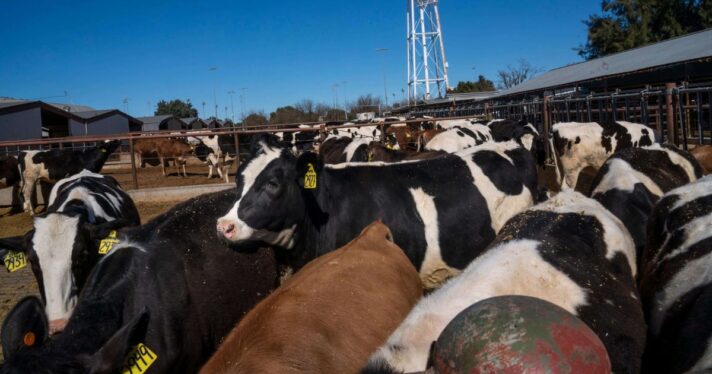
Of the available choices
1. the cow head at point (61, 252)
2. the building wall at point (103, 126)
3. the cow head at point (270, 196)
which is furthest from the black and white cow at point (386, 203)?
the building wall at point (103, 126)

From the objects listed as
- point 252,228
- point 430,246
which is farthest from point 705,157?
point 252,228

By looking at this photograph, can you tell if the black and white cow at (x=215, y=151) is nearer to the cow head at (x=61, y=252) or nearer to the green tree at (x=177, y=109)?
the cow head at (x=61, y=252)

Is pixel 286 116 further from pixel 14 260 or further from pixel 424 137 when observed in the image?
pixel 14 260

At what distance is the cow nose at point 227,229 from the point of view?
398 centimetres

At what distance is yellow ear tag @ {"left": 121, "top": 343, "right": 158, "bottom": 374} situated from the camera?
2.56 metres

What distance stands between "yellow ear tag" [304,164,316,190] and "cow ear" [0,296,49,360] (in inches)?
89.9

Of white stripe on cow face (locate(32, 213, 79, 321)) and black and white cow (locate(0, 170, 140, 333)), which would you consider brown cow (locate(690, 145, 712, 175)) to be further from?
white stripe on cow face (locate(32, 213, 79, 321))

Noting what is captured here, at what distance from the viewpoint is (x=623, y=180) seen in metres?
5.35

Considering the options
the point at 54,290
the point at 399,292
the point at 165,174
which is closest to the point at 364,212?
the point at 399,292

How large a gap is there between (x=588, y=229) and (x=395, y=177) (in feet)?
7.21

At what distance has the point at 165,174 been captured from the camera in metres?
22.2

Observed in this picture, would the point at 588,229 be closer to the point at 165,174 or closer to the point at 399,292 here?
the point at 399,292

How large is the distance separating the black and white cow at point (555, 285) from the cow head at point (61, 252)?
2563mm

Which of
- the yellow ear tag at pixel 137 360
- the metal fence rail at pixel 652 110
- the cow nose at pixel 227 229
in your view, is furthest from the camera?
the metal fence rail at pixel 652 110
